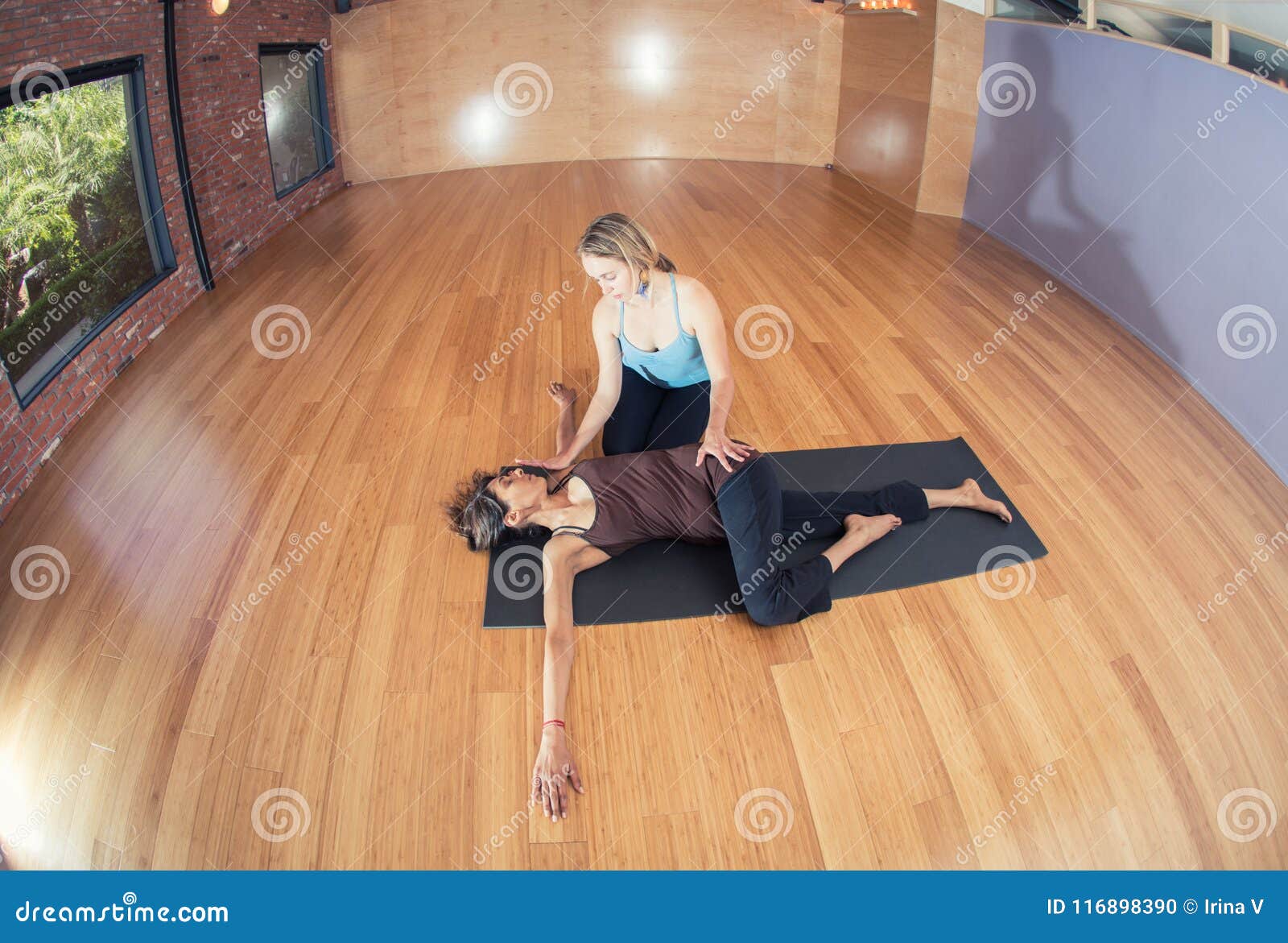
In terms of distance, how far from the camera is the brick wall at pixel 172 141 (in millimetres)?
3186

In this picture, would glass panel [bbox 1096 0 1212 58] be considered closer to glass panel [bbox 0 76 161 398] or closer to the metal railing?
the metal railing

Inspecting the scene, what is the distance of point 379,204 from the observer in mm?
6785

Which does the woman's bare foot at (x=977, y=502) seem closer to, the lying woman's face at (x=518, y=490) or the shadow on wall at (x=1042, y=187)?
the lying woman's face at (x=518, y=490)

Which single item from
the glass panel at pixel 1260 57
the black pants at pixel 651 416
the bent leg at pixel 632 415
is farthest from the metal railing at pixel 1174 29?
the bent leg at pixel 632 415

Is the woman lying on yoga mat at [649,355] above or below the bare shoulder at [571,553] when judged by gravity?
above

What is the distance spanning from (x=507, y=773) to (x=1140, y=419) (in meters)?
2.86

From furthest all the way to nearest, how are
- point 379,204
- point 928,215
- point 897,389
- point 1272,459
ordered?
point 379,204 < point 928,215 < point 897,389 < point 1272,459

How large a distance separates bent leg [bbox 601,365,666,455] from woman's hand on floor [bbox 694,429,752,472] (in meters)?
0.59

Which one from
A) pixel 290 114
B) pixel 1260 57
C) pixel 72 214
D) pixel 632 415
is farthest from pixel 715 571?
pixel 290 114
